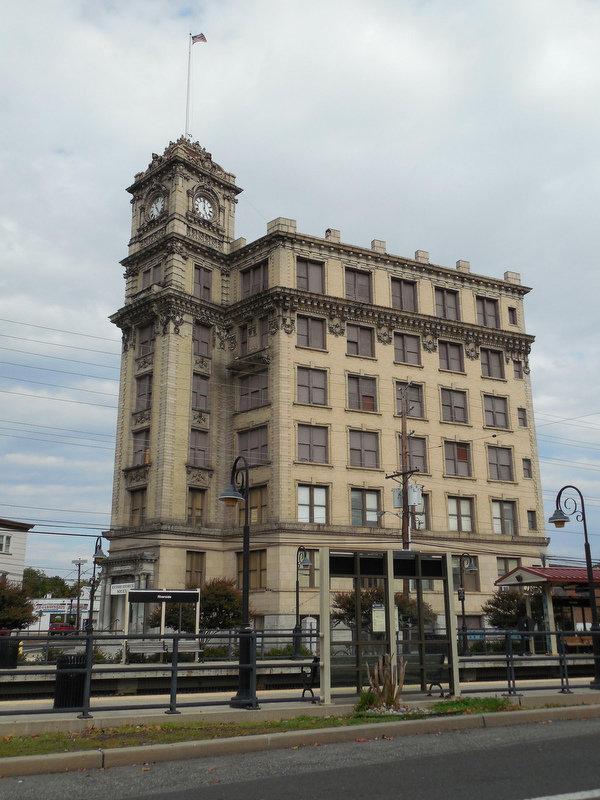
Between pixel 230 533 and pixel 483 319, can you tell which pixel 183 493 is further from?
pixel 483 319

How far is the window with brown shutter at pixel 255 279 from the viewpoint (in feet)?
172

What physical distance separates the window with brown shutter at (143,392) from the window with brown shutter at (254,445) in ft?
21.2

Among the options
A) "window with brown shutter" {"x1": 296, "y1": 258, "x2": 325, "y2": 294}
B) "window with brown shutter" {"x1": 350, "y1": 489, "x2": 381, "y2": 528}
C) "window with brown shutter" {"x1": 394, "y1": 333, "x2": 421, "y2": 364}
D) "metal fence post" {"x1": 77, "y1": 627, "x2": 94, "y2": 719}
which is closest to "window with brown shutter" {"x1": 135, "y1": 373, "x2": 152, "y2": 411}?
"window with brown shutter" {"x1": 296, "y1": 258, "x2": 325, "y2": 294}

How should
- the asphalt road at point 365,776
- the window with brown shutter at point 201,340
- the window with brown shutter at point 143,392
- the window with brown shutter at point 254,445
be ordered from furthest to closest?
the window with brown shutter at point 201,340, the window with brown shutter at point 143,392, the window with brown shutter at point 254,445, the asphalt road at point 365,776

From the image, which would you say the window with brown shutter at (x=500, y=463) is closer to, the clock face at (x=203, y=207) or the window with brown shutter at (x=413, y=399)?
the window with brown shutter at (x=413, y=399)

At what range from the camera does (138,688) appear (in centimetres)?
2305

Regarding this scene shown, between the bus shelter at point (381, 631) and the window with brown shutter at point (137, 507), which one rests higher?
the window with brown shutter at point (137, 507)

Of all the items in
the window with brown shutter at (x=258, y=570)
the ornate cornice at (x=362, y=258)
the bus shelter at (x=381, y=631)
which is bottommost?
the bus shelter at (x=381, y=631)

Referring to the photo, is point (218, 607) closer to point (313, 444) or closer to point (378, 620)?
point (313, 444)

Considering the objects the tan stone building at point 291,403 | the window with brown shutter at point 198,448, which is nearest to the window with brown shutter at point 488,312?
the tan stone building at point 291,403

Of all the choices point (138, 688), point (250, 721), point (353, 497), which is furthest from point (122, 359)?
point (250, 721)

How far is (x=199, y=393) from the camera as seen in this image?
51406 millimetres

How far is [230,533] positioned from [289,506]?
4722mm

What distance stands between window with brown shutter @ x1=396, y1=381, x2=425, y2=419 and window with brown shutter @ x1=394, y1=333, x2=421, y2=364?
5.86ft
